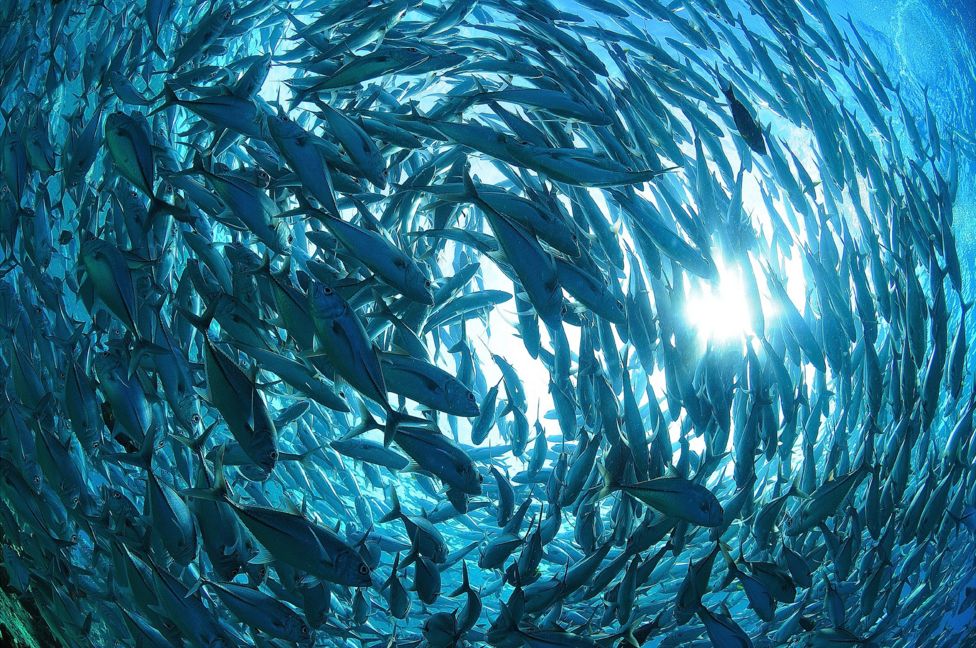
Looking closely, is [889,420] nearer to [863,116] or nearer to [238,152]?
[863,116]

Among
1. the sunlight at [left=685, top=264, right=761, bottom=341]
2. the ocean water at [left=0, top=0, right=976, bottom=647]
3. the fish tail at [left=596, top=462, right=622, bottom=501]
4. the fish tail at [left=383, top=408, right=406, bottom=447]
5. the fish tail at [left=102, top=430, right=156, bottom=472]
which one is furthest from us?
the sunlight at [left=685, top=264, right=761, bottom=341]

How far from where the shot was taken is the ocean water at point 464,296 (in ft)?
9.02

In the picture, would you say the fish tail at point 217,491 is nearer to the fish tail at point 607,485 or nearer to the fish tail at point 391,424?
the fish tail at point 391,424

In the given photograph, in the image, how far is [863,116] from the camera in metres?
6.04

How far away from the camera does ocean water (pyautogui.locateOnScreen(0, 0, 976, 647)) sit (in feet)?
9.02

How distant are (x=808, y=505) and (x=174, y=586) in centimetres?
438

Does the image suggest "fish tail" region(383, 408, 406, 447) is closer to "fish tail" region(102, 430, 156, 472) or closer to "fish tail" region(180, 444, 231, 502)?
"fish tail" region(180, 444, 231, 502)

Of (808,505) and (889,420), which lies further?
(889,420)

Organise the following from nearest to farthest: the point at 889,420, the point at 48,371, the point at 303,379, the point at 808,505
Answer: the point at 303,379 < the point at 808,505 < the point at 48,371 < the point at 889,420

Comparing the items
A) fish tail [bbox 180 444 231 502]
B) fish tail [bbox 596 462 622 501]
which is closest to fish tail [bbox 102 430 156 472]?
fish tail [bbox 180 444 231 502]

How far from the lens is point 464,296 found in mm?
3484

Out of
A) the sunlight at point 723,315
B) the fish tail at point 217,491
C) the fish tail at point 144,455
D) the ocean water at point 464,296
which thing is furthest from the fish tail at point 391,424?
the sunlight at point 723,315

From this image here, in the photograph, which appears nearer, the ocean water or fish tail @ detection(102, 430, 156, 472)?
the ocean water

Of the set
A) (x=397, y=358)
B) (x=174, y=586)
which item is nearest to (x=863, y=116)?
(x=397, y=358)
